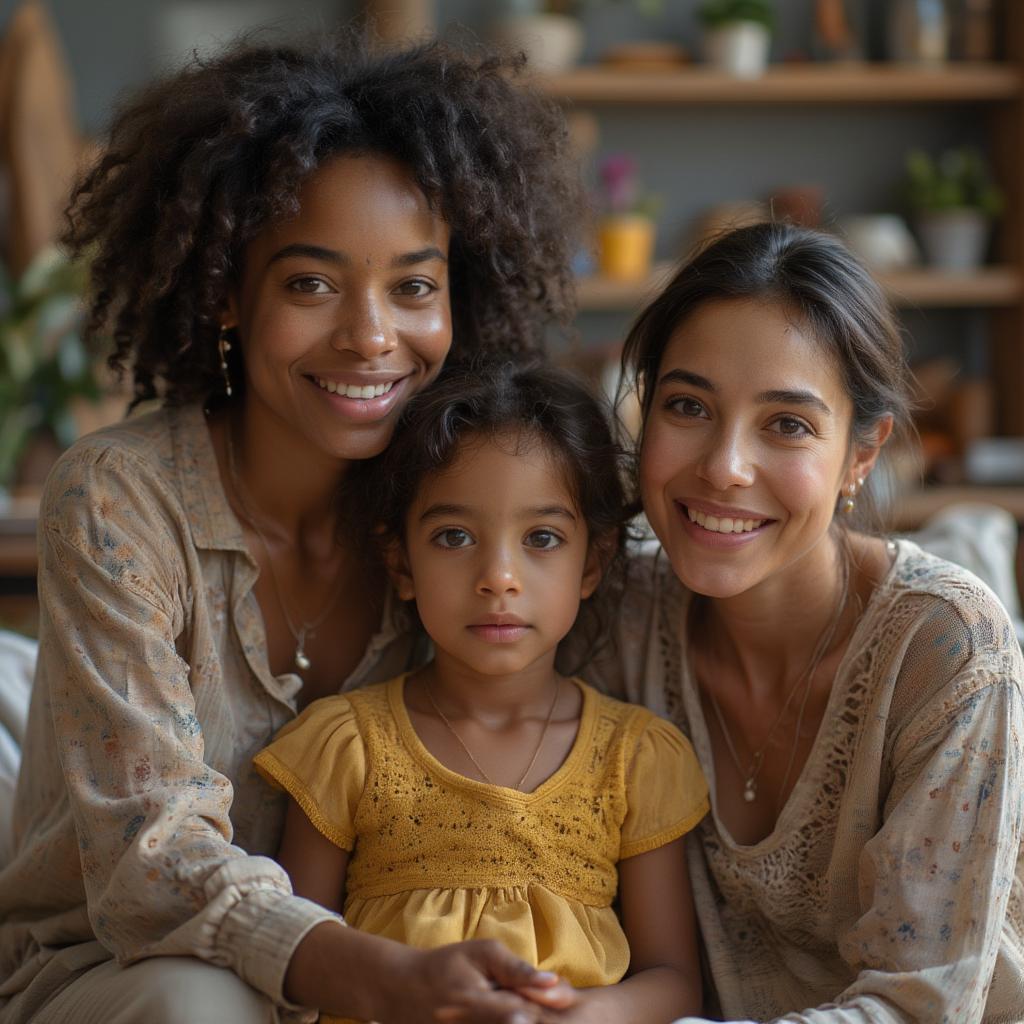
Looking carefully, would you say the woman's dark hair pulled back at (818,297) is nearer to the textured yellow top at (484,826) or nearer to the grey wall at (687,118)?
the textured yellow top at (484,826)

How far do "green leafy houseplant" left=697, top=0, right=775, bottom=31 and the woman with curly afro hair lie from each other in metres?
2.45

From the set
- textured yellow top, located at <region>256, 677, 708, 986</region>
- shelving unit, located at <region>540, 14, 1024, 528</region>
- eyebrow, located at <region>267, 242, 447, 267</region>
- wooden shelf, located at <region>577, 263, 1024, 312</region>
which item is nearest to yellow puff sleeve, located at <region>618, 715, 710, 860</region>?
textured yellow top, located at <region>256, 677, 708, 986</region>

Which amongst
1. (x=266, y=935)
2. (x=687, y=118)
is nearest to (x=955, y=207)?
(x=687, y=118)

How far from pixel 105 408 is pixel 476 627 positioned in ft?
9.71

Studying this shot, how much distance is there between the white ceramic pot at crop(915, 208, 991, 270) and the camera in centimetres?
440

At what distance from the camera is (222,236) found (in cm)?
178

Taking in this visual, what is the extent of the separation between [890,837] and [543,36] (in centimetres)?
331

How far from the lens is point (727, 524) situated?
1.65 m

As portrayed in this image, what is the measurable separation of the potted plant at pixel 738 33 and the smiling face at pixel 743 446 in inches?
113

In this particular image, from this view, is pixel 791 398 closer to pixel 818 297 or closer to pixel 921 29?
pixel 818 297

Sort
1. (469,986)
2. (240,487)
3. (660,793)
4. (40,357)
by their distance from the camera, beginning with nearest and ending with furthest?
1. (469,986)
2. (660,793)
3. (240,487)
4. (40,357)

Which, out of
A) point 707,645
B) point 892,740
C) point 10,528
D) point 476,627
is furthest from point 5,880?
point 10,528

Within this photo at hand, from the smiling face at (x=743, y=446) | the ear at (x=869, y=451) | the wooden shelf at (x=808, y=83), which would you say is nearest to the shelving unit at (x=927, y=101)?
the wooden shelf at (x=808, y=83)

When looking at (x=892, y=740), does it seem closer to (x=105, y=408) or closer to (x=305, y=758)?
(x=305, y=758)
